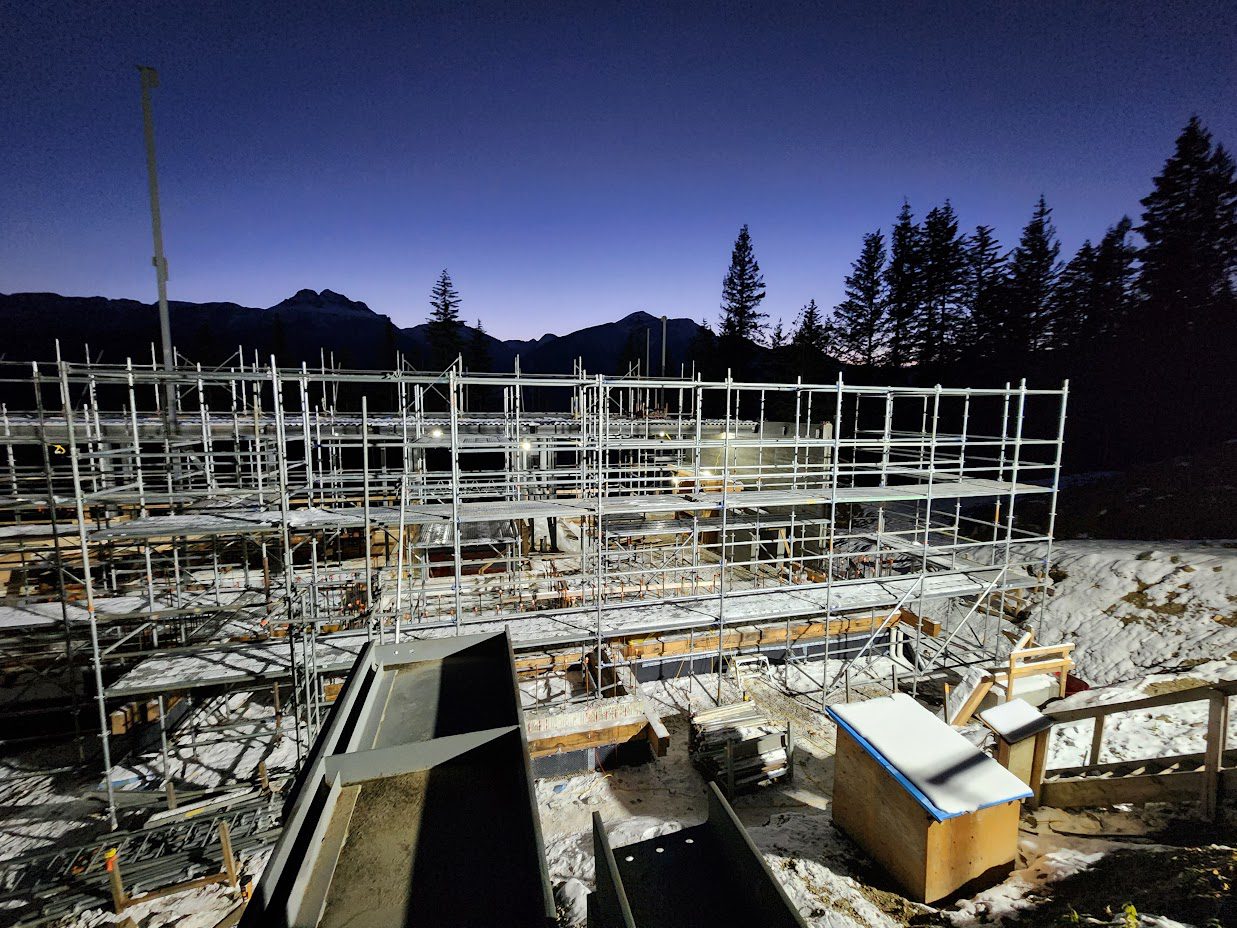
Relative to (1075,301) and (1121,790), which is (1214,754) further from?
(1075,301)

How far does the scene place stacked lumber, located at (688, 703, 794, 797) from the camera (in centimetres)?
814

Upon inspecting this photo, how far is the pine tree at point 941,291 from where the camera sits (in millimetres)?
36938

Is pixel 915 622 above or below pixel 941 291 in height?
below

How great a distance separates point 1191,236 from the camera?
25234 millimetres

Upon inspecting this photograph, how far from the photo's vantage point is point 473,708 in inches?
119

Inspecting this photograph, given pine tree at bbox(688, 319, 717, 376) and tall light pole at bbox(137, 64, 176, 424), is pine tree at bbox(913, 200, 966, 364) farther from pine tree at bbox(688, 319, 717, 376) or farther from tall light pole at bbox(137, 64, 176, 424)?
tall light pole at bbox(137, 64, 176, 424)

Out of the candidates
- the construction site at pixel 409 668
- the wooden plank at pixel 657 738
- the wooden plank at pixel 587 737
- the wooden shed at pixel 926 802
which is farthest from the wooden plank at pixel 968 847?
the wooden plank at pixel 587 737

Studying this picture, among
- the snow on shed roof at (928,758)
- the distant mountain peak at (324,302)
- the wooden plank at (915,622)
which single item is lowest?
the wooden plank at (915,622)

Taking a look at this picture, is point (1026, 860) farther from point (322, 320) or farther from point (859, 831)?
point (322, 320)

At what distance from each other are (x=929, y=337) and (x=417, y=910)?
144 ft

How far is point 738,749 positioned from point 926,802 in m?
4.61

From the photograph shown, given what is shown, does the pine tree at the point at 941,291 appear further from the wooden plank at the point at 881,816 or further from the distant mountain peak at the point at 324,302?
the distant mountain peak at the point at 324,302

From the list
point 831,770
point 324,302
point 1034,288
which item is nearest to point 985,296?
point 1034,288

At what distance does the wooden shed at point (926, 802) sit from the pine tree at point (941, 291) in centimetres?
3852
